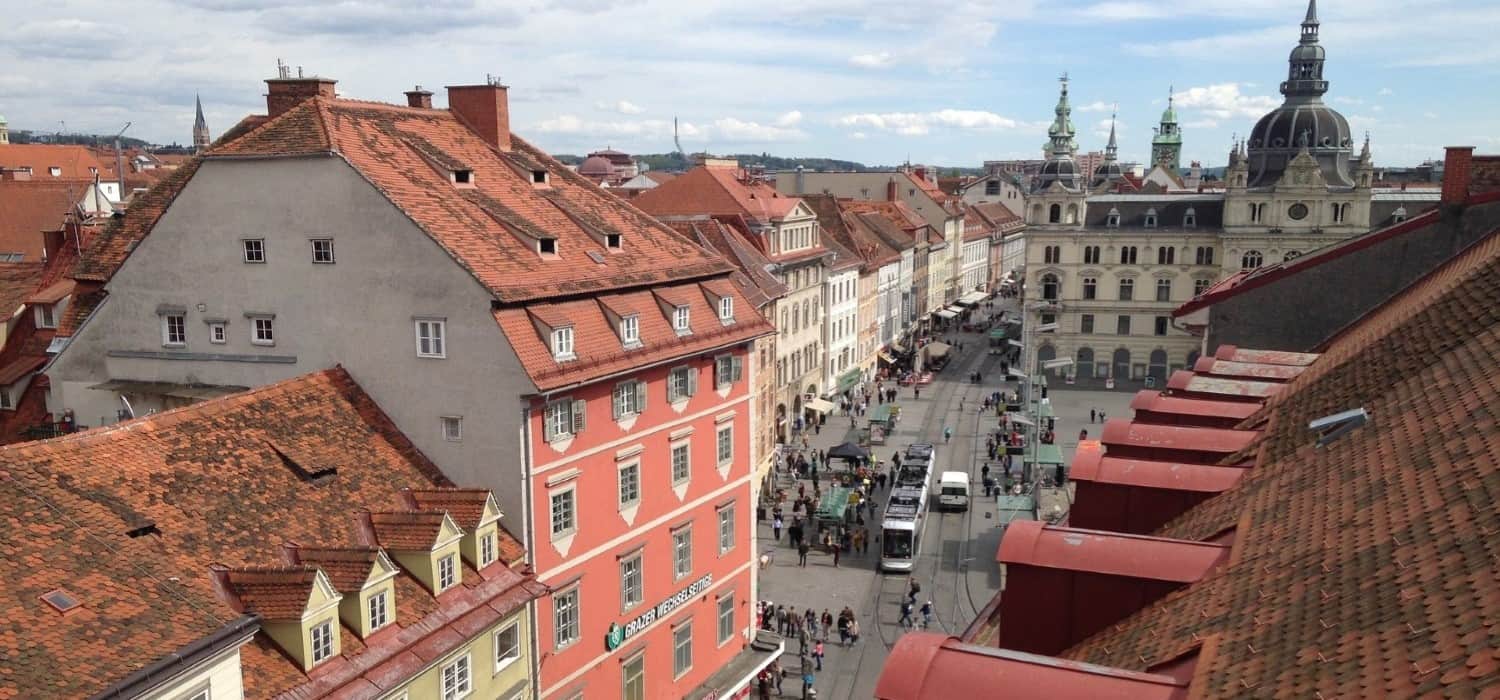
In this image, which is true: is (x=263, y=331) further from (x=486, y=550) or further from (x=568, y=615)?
(x=568, y=615)

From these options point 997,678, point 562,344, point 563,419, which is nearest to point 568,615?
point 563,419

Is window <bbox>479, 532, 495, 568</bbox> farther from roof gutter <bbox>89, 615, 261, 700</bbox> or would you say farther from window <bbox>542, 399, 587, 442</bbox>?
roof gutter <bbox>89, 615, 261, 700</bbox>

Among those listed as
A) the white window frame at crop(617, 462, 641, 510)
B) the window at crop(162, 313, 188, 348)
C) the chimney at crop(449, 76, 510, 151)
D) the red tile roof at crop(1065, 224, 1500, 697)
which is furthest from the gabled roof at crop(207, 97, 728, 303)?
the red tile roof at crop(1065, 224, 1500, 697)

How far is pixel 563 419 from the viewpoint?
23812 millimetres

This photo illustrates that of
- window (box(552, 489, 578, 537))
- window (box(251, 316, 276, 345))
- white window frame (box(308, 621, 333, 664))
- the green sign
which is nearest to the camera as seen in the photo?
white window frame (box(308, 621, 333, 664))

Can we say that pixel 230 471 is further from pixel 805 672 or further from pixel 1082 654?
pixel 805 672

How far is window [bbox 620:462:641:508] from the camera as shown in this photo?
84.7ft

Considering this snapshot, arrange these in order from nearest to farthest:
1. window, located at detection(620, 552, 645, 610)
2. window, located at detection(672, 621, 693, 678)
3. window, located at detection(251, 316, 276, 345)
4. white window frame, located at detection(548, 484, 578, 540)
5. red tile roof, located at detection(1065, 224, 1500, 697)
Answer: red tile roof, located at detection(1065, 224, 1500, 697), white window frame, located at detection(548, 484, 578, 540), window, located at detection(251, 316, 276, 345), window, located at detection(620, 552, 645, 610), window, located at detection(672, 621, 693, 678)

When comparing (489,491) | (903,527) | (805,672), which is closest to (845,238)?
(903,527)

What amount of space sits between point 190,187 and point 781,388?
39585 mm

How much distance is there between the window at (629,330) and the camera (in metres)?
25.2

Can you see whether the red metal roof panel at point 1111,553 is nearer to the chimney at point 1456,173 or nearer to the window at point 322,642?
the window at point 322,642

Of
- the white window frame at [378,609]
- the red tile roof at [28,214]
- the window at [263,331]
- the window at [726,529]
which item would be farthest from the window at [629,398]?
the red tile roof at [28,214]

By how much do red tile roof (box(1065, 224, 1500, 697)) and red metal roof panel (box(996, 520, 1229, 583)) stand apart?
29 cm
